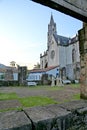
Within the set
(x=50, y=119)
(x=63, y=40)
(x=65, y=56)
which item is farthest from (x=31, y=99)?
(x=63, y=40)

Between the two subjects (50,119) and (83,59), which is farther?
(83,59)

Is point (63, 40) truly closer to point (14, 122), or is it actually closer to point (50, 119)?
point (50, 119)

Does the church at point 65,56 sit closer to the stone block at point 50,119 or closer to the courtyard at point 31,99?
the courtyard at point 31,99

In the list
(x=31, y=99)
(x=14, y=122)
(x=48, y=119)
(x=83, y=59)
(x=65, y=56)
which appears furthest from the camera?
(x=65, y=56)

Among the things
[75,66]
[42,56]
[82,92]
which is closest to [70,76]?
[75,66]

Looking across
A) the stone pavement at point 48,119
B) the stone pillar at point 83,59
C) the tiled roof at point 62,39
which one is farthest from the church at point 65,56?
the stone pavement at point 48,119

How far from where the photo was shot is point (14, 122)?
1.78 metres

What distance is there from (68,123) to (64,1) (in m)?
1.97

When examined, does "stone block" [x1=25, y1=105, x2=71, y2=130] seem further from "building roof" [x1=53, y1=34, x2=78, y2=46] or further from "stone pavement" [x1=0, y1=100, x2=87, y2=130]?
"building roof" [x1=53, y1=34, x2=78, y2=46]

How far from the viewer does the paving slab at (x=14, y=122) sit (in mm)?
1670

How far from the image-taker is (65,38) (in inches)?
1804

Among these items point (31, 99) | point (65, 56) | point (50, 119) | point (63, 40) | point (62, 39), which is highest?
point (62, 39)

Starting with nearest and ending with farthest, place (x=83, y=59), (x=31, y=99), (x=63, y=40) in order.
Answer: (x=83, y=59) < (x=31, y=99) < (x=63, y=40)

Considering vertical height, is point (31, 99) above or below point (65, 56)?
below
